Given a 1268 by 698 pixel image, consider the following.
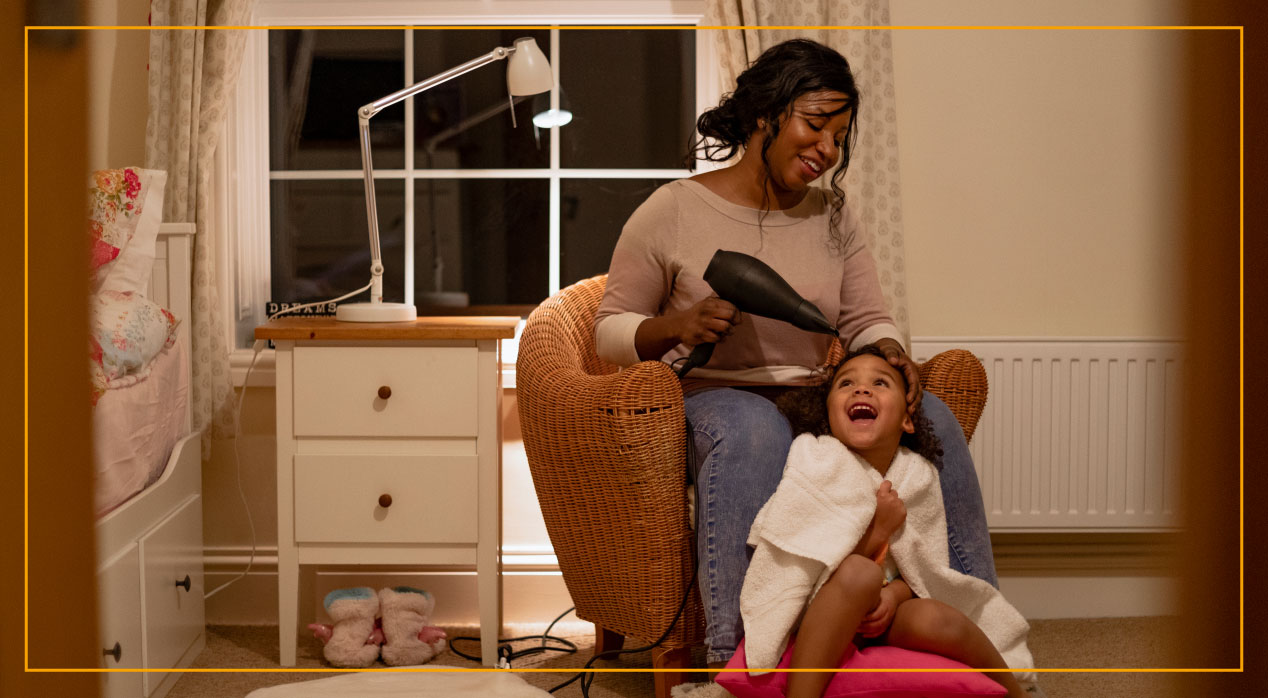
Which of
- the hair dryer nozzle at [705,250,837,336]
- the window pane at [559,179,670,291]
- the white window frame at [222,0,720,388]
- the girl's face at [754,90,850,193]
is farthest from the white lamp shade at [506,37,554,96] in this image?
the hair dryer nozzle at [705,250,837,336]

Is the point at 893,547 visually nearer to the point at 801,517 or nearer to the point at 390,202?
the point at 801,517

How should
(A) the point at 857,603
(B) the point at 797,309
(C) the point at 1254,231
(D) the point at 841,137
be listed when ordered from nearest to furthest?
(C) the point at 1254,231, (A) the point at 857,603, (B) the point at 797,309, (D) the point at 841,137

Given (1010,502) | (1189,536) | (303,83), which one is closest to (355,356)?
(303,83)

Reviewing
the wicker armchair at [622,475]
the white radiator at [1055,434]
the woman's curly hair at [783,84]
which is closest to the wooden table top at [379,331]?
the wicker armchair at [622,475]

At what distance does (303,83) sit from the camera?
82.5 inches

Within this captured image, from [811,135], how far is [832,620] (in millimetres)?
666

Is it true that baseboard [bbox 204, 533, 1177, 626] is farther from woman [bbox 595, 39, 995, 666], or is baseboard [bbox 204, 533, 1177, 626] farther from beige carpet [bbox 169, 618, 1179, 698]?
woman [bbox 595, 39, 995, 666]

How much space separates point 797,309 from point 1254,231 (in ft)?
3.52

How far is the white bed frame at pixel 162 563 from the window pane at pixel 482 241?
1.61 ft

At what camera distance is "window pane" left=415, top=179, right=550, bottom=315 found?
6.98 ft

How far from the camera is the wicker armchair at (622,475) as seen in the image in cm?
126

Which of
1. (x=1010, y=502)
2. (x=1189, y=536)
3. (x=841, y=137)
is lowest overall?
(x=1010, y=502)

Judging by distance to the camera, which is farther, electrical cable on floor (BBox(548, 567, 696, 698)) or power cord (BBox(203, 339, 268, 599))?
power cord (BBox(203, 339, 268, 599))

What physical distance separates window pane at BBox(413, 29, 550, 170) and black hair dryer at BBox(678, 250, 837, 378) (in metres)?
0.94
